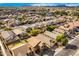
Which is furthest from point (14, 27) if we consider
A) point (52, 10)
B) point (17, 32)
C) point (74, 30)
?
point (74, 30)

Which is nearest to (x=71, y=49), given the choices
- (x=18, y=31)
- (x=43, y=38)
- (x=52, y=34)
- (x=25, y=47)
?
(x=52, y=34)

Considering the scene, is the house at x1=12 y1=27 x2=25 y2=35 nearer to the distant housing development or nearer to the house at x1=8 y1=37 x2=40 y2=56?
the distant housing development

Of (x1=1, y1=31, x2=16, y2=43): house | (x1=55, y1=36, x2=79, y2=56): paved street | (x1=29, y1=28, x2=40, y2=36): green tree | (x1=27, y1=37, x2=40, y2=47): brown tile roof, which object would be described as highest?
(x1=29, y1=28, x2=40, y2=36): green tree

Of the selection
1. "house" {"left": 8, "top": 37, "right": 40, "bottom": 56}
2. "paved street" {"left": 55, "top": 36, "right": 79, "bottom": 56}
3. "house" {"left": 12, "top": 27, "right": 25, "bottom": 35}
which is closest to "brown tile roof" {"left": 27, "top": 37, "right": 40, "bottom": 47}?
"house" {"left": 8, "top": 37, "right": 40, "bottom": 56}

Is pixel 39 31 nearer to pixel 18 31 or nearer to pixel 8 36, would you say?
pixel 18 31

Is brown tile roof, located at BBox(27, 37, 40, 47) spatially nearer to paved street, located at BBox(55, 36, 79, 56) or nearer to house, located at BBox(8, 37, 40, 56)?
house, located at BBox(8, 37, 40, 56)

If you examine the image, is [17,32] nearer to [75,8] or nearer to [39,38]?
[39,38]

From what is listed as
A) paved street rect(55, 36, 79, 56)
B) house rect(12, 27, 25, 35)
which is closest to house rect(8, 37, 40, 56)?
house rect(12, 27, 25, 35)

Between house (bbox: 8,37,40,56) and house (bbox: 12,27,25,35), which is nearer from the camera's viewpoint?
house (bbox: 8,37,40,56)

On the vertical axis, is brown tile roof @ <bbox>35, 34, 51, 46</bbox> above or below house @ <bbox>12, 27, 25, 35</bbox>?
below
